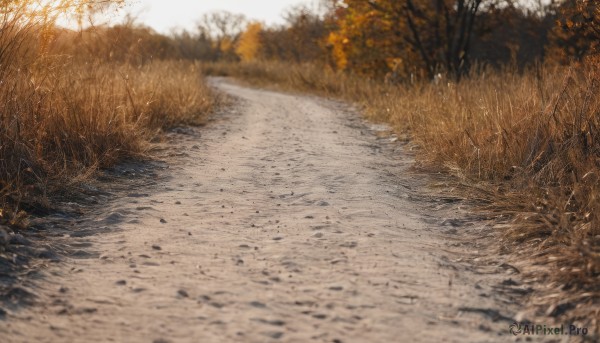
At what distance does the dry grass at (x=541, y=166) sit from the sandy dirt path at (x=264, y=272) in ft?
1.18

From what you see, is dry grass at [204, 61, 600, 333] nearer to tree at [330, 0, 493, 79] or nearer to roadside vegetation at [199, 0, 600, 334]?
roadside vegetation at [199, 0, 600, 334]

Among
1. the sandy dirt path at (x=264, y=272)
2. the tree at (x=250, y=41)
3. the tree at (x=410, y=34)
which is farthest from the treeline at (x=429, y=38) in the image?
the tree at (x=250, y=41)

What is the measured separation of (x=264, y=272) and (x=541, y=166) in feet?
9.61

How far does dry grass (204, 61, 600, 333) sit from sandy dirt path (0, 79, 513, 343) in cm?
36

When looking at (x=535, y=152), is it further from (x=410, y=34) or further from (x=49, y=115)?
(x=410, y=34)

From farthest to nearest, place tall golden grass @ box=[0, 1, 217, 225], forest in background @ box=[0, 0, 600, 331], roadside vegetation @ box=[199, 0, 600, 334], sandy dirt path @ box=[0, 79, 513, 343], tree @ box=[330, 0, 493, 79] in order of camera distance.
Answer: tree @ box=[330, 0, 493, 79]
tall golden grass @ box=[0, 1, 217, 225]
forest in background @ box=[0, 0, 600, 331]
roadside vegetation @ box=[199, 0, 600, 334]
sandy dirt path @ box=[0, 79, 513, 343]

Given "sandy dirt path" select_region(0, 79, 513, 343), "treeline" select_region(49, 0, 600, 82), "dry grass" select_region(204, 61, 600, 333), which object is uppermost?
"treeline" select_region(49, 0, 600, 82)

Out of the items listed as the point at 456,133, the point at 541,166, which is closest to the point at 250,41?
the point at 456,133

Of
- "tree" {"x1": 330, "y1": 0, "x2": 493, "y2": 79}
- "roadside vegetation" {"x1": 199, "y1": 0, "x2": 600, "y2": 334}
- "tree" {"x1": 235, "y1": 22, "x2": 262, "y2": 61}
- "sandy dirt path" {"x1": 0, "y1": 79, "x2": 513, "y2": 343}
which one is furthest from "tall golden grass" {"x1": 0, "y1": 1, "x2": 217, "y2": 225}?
"tree" {"x1": 235, "y1": 22, "x2": 262, "y2": 61}

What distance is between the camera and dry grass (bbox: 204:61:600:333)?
144 inches

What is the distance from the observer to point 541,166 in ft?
18.9

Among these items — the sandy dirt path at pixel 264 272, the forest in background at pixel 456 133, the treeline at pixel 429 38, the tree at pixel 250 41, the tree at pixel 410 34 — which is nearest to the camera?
the sandy dirt path at pixel 264 272

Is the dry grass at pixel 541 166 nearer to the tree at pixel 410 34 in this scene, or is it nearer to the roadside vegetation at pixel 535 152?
the roadside vegetation at pixel 535 152

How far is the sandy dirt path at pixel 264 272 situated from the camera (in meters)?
3.06
